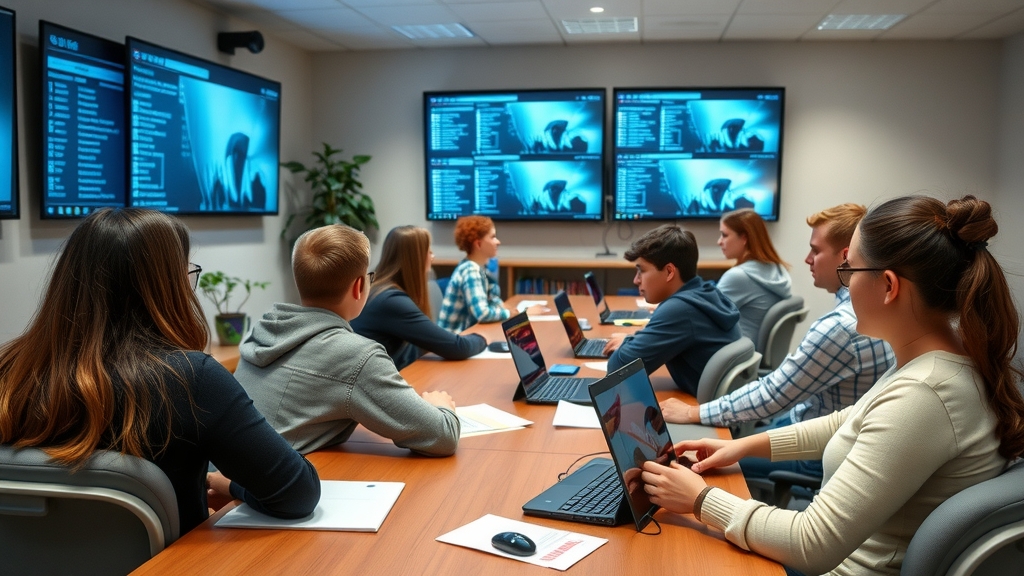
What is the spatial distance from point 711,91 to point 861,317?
210 inches

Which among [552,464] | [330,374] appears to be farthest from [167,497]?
[552,464]

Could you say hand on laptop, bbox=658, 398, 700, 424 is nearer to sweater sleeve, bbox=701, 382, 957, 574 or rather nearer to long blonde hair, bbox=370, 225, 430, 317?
sweater sleeve, bbox=701, 382, 957, 574

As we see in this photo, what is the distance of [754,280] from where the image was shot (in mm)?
4207

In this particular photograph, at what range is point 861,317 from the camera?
1.45 metres

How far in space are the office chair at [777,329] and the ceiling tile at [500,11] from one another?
261 cm

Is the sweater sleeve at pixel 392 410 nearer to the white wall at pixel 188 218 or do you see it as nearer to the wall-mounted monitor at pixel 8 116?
the white wall at pixel 188 218

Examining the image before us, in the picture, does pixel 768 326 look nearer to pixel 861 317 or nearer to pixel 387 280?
pixel 387 280

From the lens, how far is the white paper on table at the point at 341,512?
56.9 inches

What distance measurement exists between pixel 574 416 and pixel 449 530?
88 cm

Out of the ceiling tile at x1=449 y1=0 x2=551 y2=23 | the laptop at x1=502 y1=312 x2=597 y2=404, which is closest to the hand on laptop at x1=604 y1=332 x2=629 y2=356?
the laptop at x1=502 y1=312 x2=597 y2=404

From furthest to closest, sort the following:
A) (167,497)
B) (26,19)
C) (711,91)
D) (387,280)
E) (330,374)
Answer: (711,91) → (26,19) → (387,280) → (330,374) → (167,497)

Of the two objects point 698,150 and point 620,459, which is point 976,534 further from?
point 698,150

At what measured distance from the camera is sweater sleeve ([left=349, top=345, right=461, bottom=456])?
5.87 ft

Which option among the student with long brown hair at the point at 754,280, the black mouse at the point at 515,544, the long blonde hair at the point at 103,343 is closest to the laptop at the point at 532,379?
the black mouse at the point at 515,544
